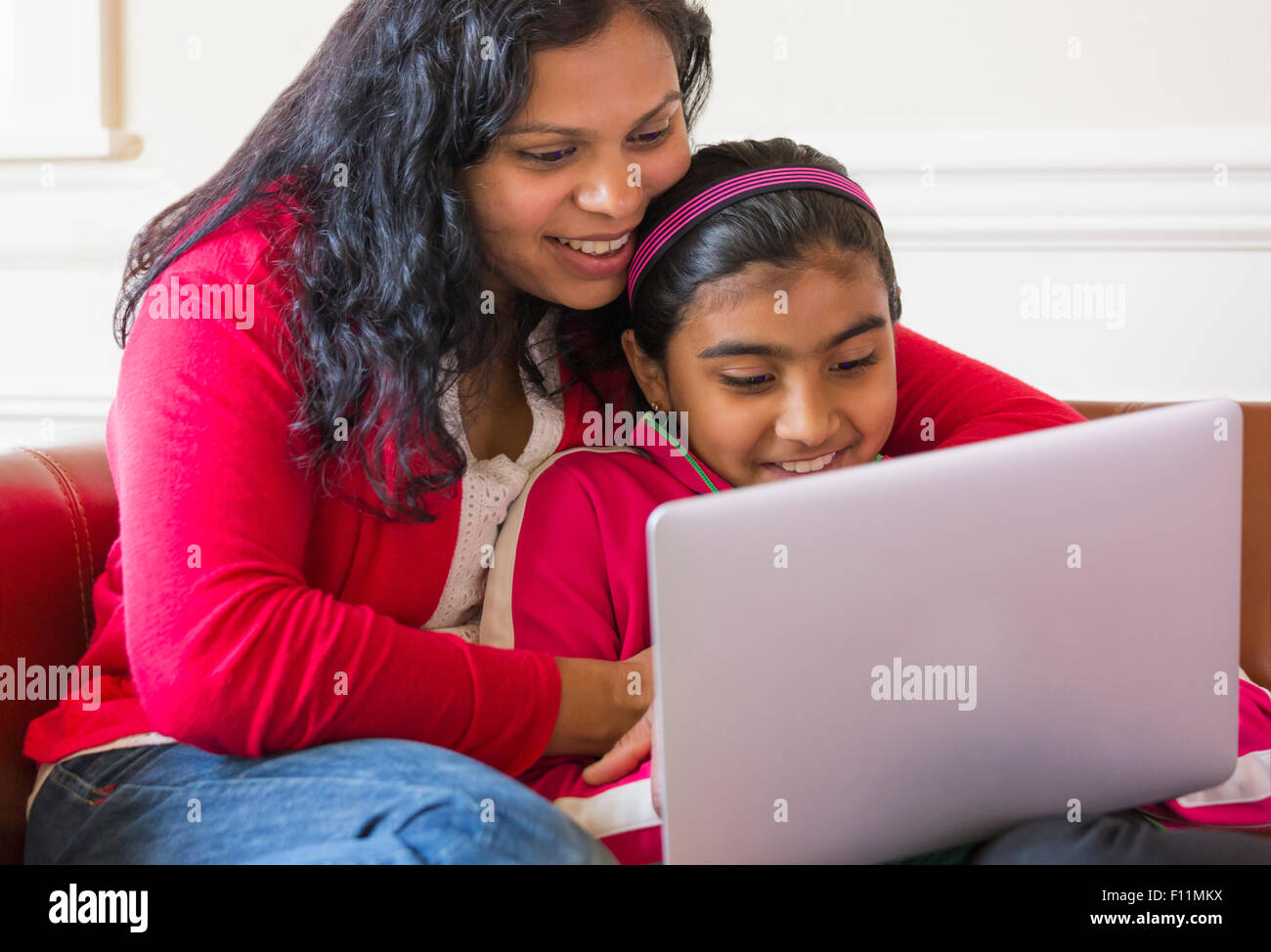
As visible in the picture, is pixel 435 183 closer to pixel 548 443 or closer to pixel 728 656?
pixel 548 443

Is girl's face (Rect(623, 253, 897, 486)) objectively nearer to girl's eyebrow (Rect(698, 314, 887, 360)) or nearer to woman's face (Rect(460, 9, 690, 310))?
girl's eyebrow (Rect(698, 314, 887, 360))

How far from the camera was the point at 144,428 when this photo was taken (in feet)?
3.29

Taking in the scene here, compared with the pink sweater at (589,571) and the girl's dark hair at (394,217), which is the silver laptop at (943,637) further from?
the girl's dark hair at (394,217)

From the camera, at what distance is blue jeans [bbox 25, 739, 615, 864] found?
0.86 meters

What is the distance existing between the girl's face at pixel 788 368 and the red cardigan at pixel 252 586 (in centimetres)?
34

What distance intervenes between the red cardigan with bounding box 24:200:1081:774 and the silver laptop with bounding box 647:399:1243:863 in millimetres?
320

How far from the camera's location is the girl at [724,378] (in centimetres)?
121

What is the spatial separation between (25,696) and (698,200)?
0.87m

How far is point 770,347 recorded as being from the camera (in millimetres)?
1201

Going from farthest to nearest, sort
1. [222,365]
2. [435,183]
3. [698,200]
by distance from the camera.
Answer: [698,200] → [435,183] → [222,365]

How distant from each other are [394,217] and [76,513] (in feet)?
1.70

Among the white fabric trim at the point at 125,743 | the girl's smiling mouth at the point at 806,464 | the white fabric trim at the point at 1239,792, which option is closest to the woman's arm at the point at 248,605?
the white fabric trim at the point at 125,743

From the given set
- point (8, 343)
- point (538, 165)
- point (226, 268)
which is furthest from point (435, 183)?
point (8, 343)
